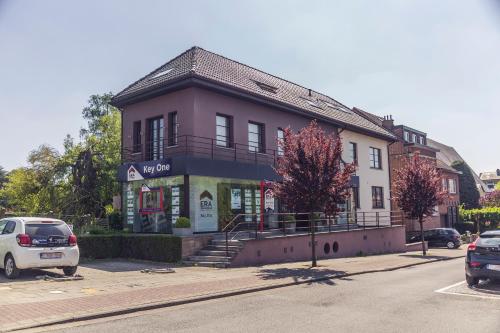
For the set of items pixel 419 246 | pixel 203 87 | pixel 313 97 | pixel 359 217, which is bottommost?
pixel 419 246

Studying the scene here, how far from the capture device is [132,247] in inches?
691

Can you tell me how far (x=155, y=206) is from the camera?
19.2m

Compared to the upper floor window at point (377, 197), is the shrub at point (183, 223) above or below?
below

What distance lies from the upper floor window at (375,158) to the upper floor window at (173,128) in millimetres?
16256

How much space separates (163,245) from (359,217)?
15116 millimetres

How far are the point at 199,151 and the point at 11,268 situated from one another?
28.3 ft

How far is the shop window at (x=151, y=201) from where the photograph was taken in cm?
1873

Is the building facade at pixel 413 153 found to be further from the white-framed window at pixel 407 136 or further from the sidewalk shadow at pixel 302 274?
the sidewalk shadow at pixel 302 274

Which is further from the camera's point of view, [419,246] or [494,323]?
[419,246]

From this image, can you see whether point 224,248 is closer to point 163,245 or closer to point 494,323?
point 163,245

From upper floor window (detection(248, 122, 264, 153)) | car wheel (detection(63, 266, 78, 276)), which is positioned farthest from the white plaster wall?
car wheel (detection(63, 266, 78, 276))

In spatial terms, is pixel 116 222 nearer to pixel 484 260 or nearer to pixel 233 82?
pixel 233 82

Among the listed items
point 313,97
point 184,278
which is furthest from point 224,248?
point 313,97

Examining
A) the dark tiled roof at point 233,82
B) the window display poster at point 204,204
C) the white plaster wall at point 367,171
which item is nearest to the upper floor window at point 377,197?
the white plaster wall at point 367,171
